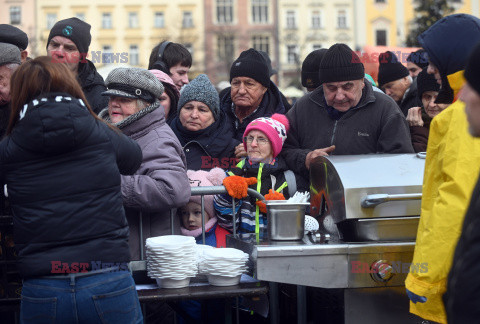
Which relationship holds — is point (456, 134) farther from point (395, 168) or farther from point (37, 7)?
point (37, 7)

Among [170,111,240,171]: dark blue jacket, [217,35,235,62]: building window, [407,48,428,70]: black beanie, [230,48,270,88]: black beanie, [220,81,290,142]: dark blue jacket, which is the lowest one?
[170,111,240,171]: dark blue jacket

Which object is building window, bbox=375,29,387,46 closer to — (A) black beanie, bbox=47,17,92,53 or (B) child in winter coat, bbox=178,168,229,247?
(A) black beanie, bbox=47,17,92,53

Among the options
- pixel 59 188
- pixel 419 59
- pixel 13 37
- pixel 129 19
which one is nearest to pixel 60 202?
pixel 59 188

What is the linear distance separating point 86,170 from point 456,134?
1.66 metres

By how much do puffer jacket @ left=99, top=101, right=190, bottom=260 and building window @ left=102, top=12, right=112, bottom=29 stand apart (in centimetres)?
5482

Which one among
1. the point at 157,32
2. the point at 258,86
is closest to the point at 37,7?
the point at 157,32

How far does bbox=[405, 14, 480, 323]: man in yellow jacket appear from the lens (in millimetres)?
3037

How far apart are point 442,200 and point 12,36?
12.4ft

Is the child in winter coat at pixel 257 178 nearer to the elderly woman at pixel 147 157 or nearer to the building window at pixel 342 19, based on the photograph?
the elderly woman at pixel 147 157

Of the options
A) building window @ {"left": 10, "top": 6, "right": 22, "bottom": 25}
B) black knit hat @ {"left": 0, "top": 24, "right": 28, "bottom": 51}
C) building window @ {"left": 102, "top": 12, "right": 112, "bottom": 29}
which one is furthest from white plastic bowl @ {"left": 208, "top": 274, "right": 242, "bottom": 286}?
building window @ {"left": 10, "top": 6, "right": 22, "bottom": 25}

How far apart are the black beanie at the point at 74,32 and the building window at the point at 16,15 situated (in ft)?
174

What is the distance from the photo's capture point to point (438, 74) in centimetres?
360

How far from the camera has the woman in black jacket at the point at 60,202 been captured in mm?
2986

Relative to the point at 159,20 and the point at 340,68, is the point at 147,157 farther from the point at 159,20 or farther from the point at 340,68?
the point at 159,20
